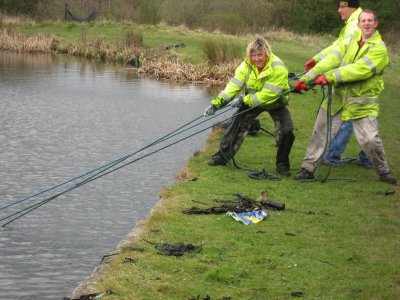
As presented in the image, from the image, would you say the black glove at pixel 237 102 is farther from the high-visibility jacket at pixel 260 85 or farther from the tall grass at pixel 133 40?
the tall grass at pixel 133 40

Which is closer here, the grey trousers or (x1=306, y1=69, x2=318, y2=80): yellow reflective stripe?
(x1=306, y1=69, x2=318, y2=80): yellow reflective stripe

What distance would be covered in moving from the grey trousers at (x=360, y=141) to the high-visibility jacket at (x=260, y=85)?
74cm

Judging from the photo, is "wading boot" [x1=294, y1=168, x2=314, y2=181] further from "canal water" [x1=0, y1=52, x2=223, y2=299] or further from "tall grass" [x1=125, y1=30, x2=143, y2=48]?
"tall grass" [x1=125, y1=30, x2=143, y2=48]

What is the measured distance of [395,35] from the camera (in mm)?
52000

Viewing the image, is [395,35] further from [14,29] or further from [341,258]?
[341,258]

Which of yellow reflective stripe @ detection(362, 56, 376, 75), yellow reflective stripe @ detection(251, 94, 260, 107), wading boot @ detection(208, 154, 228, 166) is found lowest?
wading boot @ detection(208, 154, 228, 166)

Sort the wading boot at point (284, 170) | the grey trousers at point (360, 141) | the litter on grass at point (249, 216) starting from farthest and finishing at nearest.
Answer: the wading boot at point (284, 170)
the grey trousers at point (360, 141)
the litter on grass at point (249, 216)

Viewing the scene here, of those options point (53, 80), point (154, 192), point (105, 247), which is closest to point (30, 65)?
point (53, 80)

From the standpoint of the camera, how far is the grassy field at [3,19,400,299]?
23.4 ft

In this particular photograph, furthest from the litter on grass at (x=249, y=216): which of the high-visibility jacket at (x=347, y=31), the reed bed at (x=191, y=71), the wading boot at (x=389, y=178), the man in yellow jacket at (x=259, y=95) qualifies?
the reed bed at (x=191, y=71)

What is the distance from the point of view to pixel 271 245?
8453 millimetres

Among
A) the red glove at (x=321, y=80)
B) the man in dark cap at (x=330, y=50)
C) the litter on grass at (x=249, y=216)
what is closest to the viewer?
the litter on grass at (x=249, y=216)

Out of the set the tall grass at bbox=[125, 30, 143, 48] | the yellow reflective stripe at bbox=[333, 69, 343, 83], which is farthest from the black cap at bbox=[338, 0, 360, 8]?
the tall grass at bbox=[125, 30, 143, 48]

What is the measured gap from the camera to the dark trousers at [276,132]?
11.9 m
